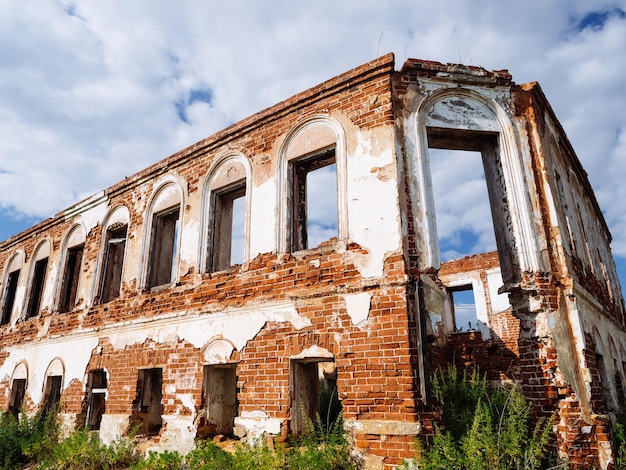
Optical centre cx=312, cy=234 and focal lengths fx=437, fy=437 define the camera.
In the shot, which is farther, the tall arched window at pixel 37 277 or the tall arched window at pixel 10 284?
the tall arched window at pixel 10 284

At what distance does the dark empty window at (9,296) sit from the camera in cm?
1280

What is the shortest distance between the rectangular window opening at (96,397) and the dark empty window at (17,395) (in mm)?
3469

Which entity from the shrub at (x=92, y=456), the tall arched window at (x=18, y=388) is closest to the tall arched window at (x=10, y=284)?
the tall arched window at (x=18, y=388)

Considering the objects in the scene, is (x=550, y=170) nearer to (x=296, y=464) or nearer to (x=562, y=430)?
(x=562, y=430)

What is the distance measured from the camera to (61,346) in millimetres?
9695

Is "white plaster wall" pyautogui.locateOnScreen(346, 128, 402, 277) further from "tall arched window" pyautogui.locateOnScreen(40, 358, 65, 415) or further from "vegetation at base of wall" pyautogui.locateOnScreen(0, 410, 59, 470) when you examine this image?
"tall arched window" pyautogui.locateOnScreen(40, 358, 65, 415)

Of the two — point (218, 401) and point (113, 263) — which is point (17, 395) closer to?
point (113, 263)

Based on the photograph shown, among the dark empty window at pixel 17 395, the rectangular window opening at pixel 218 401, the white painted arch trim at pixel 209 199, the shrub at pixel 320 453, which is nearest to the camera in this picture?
the shrub at pixel 320 453

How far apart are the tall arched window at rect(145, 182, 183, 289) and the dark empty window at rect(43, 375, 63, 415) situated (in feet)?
11.7

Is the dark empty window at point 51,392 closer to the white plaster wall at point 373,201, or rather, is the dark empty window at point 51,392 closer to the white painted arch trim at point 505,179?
the white plaster wall at point 373,201

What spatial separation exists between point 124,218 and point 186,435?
5.13m

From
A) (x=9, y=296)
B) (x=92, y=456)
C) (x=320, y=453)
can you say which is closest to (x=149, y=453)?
(x=92, y=456)

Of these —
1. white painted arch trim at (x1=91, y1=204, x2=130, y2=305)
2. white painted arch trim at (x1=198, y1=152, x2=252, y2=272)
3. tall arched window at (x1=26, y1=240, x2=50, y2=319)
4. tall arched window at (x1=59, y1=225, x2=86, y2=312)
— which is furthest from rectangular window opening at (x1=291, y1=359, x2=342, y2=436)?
tall arched window at (x1=26, y1=240, x2=50, y2=319)

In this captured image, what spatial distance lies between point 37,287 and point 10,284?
77.0 inches
